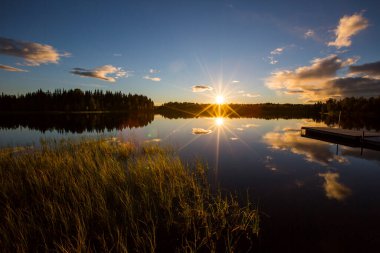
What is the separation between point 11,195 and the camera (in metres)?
8.58


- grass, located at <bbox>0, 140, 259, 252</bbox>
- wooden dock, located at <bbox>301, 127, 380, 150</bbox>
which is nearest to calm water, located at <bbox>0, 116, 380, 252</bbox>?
grass, located at <bbox>0, 140, 259, 252</bbox>

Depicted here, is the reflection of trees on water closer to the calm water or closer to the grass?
the calm water

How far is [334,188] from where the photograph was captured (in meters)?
11.8

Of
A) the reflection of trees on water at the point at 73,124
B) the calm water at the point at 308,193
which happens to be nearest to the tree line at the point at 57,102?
the reflection of trees on water at the point at 73,124

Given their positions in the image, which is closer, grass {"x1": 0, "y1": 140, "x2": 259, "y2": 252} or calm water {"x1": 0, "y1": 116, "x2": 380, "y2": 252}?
grass {"x1": 0, "y1": 140, "x2": 259, "y2": 252}

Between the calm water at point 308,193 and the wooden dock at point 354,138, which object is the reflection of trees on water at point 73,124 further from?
the wooden dock at point 354,138

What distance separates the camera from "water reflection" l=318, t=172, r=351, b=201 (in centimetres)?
1075

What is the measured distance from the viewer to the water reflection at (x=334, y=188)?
10750 mm

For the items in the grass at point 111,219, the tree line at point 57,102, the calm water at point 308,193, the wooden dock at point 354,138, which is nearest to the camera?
the grass at point 111,219

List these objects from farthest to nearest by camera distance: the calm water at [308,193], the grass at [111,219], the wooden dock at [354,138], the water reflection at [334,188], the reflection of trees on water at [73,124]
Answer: the reflection of trees on water at [73,124], the wooden dock at [354,138], the water reflection at [334,188], the calm water at [308,193], the grass at [111,219]

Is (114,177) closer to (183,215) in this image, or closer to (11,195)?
(11,195)

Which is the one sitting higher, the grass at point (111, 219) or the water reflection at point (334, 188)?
the grass at point (111, 219)

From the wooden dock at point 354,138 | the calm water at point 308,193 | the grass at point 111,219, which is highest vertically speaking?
the wooden dock at point 354,138

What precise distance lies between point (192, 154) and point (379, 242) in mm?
14360
